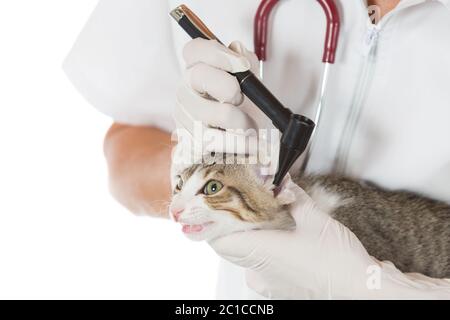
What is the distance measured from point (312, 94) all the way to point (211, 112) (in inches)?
7.4

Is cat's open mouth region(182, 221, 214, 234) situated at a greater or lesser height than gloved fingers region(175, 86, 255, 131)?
lesser

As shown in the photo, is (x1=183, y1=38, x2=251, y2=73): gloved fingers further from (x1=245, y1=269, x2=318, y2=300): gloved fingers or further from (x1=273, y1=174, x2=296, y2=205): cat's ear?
(x1=245, y1=269, x2=318, y2=300): gloved fingers

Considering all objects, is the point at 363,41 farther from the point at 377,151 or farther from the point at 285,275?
the point at 285,275

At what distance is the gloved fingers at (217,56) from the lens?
726 mm

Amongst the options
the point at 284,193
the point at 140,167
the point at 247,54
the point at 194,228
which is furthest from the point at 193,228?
the point at 140,167

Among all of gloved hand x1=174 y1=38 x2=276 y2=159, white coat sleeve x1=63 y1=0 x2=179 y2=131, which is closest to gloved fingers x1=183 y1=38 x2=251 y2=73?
gloved hand x1=174 y1=38 x2=276 y2=159

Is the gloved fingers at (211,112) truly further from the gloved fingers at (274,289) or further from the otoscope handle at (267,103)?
the gloved fingers at (274,289)

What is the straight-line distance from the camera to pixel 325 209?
0.82m

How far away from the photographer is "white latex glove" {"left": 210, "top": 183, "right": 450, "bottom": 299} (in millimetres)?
732

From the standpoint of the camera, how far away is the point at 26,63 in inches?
58.9

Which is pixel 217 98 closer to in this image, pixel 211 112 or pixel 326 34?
pixel 211 112

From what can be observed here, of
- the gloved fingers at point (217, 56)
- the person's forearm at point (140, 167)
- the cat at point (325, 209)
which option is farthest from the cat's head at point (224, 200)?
the person's forearm at point (140, 167)

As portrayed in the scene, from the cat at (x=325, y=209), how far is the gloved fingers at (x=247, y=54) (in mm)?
136

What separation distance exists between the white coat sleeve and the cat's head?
0.31 m
